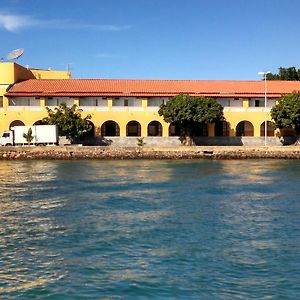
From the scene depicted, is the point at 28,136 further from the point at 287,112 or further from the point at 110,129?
the point at 287,112

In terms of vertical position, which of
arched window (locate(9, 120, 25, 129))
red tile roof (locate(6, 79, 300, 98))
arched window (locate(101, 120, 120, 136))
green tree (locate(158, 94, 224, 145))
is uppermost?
red tile roof (locate(6, 79, 300, 98))

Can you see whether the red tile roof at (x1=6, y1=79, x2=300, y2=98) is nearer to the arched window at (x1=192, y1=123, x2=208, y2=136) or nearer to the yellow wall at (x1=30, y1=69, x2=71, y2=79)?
the arched window at (x1=192, y1=123, x2=208, y2=136)

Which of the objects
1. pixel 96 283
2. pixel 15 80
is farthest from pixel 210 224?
pixel 15 80

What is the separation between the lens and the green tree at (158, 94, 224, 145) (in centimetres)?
5466

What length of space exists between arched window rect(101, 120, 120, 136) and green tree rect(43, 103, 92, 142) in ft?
10.3

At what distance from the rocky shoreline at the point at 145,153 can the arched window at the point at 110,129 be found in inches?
261

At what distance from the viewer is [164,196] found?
998 inches

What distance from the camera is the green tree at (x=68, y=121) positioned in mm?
55281

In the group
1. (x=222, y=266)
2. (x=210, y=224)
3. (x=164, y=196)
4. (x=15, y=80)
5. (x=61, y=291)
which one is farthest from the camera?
(x=15, y=80)

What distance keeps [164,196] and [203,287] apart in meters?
13.6

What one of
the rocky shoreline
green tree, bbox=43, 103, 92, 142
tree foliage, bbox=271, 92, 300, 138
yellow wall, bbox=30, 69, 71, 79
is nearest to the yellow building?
tree foliage, bbox=271, 92, 300, 138

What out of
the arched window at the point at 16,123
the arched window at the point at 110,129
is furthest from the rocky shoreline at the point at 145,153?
the arched window at the point at 16,123

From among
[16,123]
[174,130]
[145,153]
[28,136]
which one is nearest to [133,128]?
[174,130]

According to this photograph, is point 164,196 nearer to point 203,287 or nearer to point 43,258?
point 43,258
